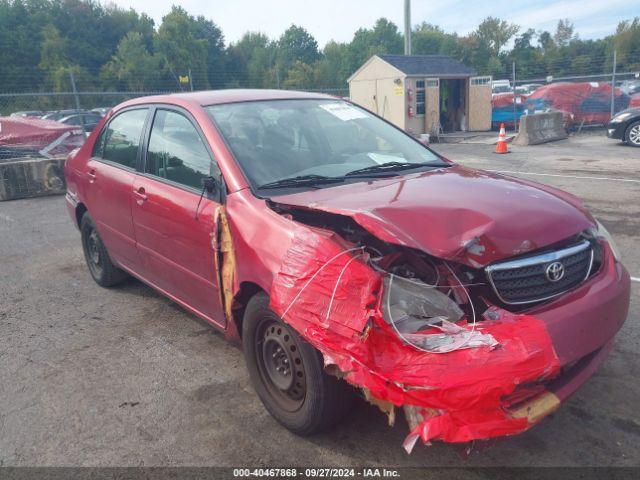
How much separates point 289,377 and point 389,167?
151cm

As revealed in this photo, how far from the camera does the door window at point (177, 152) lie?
332cm

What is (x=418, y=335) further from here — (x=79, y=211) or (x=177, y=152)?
(x=79, y=211)

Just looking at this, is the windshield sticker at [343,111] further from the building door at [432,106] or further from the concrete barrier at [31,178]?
the building door at [432,106]

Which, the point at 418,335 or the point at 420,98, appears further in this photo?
the point at 420,98

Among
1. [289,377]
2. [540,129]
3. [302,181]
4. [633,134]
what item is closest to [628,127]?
[633,134]

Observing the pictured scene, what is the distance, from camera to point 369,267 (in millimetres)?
2209

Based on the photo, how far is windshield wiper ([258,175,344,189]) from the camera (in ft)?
10.0

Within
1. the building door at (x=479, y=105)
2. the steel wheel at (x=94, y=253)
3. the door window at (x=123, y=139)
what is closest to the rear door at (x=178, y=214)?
the door window at (x=123, y=139)

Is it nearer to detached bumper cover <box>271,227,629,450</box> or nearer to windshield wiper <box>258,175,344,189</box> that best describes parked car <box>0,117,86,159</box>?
windshield wiper <box>258,175,344,189</box>

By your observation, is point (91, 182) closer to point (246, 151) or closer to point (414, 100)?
point (246, 151)

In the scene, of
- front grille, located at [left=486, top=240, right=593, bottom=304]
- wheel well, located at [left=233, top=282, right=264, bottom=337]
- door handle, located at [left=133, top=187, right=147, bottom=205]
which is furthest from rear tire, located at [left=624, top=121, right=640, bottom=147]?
wheel well, located at [left=233, top=282, right=264, bottom=337]

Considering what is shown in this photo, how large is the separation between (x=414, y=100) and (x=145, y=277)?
16.1 metres

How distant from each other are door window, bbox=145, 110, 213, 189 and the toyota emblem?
192cm

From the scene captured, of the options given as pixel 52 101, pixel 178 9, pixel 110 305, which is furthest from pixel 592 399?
pixel 178 9
